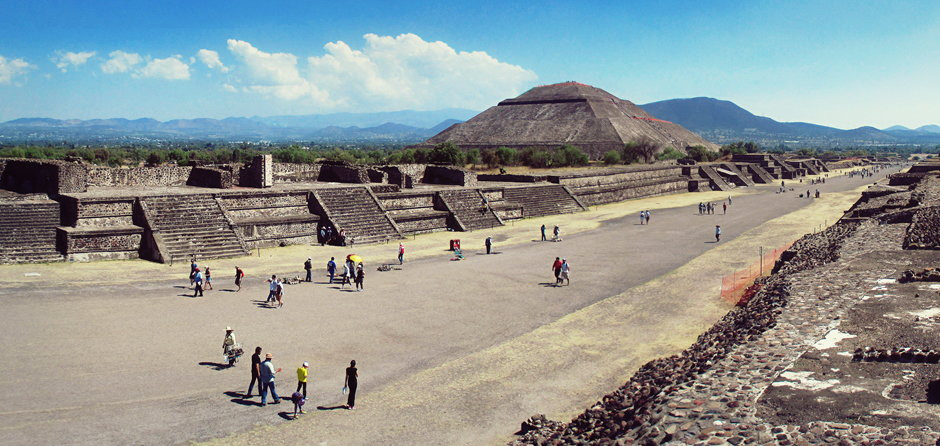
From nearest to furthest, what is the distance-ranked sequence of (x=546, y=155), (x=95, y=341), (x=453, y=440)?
(x=453, y=440)
(x=95, y=341)
(x=546, y=155)

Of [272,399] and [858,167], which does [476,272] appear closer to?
[272,399]

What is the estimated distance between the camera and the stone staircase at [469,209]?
3086 centimetres

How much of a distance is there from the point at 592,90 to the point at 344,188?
89686 mm

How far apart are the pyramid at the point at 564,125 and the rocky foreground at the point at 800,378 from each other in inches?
2824

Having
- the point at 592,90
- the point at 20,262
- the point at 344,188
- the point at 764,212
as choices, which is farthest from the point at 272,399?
the point at 592,90

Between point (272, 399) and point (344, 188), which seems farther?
point (344, 188)

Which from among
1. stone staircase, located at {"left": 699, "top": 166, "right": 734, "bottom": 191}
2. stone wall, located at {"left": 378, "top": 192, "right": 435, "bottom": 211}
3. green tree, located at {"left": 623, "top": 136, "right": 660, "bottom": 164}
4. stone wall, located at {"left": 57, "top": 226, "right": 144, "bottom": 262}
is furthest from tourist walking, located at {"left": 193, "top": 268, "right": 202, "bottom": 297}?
green tree, located at {"left": 623, "top": 136, "right": 660, "bottom": 164}

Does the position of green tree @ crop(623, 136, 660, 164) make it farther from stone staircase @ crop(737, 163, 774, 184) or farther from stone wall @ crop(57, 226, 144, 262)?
stone wall @ crop(57, 226, 144, 262)

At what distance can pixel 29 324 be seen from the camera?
13.9 metres

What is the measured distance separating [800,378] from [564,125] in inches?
3477

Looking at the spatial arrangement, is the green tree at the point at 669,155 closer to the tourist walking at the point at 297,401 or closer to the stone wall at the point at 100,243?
the stone wall at the point at 100,243

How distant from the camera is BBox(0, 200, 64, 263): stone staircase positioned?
20391 mm

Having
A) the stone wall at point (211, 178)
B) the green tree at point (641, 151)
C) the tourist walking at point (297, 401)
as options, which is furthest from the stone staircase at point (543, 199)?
the green tree at point (641, 151)

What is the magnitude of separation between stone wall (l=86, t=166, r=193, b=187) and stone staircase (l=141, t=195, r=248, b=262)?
6.51m
